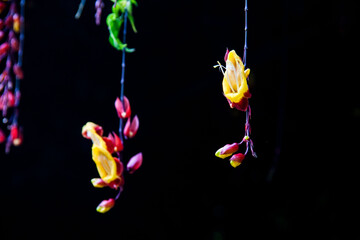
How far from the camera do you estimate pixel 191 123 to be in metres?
1.73

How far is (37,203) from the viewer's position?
1.62 meters

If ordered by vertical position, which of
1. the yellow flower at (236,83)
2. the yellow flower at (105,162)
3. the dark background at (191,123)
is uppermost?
the yellow flower at (236,83)

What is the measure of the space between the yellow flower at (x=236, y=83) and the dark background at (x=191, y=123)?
3.07 ft

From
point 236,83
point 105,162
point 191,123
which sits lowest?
point 191,123

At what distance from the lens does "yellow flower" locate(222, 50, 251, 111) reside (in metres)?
0.60

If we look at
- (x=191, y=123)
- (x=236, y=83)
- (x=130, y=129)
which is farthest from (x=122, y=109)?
(x=191, y=123)

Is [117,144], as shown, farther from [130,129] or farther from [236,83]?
[236,83]

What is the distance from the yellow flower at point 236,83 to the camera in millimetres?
599

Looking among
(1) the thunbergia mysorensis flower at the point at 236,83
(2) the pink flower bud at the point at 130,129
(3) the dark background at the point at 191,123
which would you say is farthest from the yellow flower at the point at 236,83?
(3) the dark background at the point at 191,123

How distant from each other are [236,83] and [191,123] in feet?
3.69

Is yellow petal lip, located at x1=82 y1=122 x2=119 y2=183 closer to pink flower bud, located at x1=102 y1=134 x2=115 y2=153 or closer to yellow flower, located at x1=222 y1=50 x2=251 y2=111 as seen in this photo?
pink flower bud, located at x1=102 y1=134 x2=115 y2=153

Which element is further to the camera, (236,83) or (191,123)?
(191,123)

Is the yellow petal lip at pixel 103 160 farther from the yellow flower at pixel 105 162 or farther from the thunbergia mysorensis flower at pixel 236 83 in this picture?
the thunbergia mysorensis flower at pixel 236 83

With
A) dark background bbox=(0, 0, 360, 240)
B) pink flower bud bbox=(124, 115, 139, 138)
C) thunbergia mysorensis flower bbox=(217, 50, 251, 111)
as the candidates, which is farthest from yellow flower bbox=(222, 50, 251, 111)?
dark background bbox=(0, 0, 360, 240)
